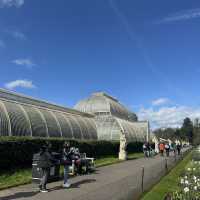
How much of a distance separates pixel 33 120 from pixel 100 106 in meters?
37.9

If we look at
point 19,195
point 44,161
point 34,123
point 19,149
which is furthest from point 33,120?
point 19,195

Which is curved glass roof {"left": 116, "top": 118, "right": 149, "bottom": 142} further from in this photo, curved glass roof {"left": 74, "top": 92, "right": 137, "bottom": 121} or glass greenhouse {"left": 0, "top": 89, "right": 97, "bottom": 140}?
glass greenhouse {"left": 0, "top": 89, "right": 97, "bottom": 140}

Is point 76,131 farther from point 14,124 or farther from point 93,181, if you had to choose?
point 93,181

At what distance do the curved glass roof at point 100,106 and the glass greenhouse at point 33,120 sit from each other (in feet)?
68.9

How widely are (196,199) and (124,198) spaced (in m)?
3.06

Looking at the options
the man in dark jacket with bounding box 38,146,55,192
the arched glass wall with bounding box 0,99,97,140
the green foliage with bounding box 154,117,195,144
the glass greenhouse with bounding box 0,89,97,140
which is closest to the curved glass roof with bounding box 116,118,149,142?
the glass greenhouse with bounding box 0,89,97,140

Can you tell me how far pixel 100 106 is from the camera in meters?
70.3

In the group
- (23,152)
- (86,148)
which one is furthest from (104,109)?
(23,152)

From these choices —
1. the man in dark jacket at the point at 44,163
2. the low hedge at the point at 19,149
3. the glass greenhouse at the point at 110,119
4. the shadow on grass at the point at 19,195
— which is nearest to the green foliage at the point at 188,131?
the glass greenhouse at the point at 110,119

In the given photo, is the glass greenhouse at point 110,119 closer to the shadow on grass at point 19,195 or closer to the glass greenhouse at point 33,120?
the glass greenhouse at point 33,120

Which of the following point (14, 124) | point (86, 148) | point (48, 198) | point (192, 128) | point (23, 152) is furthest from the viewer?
point (192, 128)

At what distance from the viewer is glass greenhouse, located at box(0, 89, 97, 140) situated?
93.3 ft

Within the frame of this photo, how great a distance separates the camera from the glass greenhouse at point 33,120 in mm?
28438

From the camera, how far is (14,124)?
2869 centimetres
